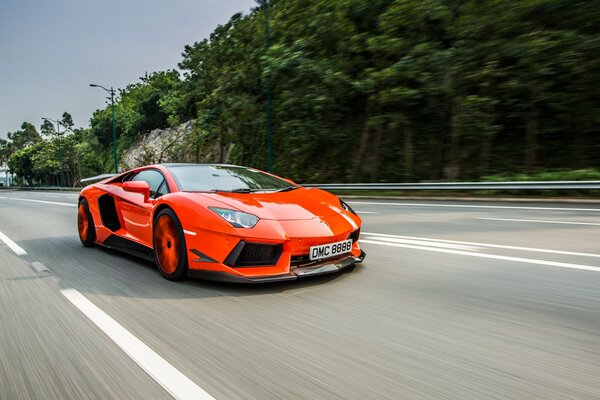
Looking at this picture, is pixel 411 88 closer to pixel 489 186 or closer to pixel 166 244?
pixel 489 186

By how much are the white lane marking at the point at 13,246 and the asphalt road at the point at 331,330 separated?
3.05ft

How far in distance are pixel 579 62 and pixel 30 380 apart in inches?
627

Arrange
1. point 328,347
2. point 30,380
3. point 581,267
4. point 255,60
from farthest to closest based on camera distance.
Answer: point 255,60 < point 581,267 < point 328,347 < point 30,380

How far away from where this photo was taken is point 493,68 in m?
15.4

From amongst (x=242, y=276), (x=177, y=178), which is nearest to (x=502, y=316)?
(x=242, y=276)

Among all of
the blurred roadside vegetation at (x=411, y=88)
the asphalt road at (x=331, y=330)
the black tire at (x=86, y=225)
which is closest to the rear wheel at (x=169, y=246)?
the asphalt road at (x=331, y=330)

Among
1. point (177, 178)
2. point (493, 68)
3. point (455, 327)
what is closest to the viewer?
point (455, 327)

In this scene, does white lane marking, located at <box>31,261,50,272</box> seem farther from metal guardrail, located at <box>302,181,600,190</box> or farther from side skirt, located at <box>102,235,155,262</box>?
metal guardrail, located at <box>302,181,600,190</box>

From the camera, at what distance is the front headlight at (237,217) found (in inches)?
145

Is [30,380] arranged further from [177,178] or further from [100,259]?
[100,259]

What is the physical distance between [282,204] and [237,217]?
0.53 meters

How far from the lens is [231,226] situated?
3.65 metres

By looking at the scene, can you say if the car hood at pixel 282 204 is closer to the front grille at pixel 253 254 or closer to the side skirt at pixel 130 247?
the front grille at pixel 253 254

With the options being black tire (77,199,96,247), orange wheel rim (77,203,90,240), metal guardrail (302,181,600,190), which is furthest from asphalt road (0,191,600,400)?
metal guardrail (302,181,600,190)
